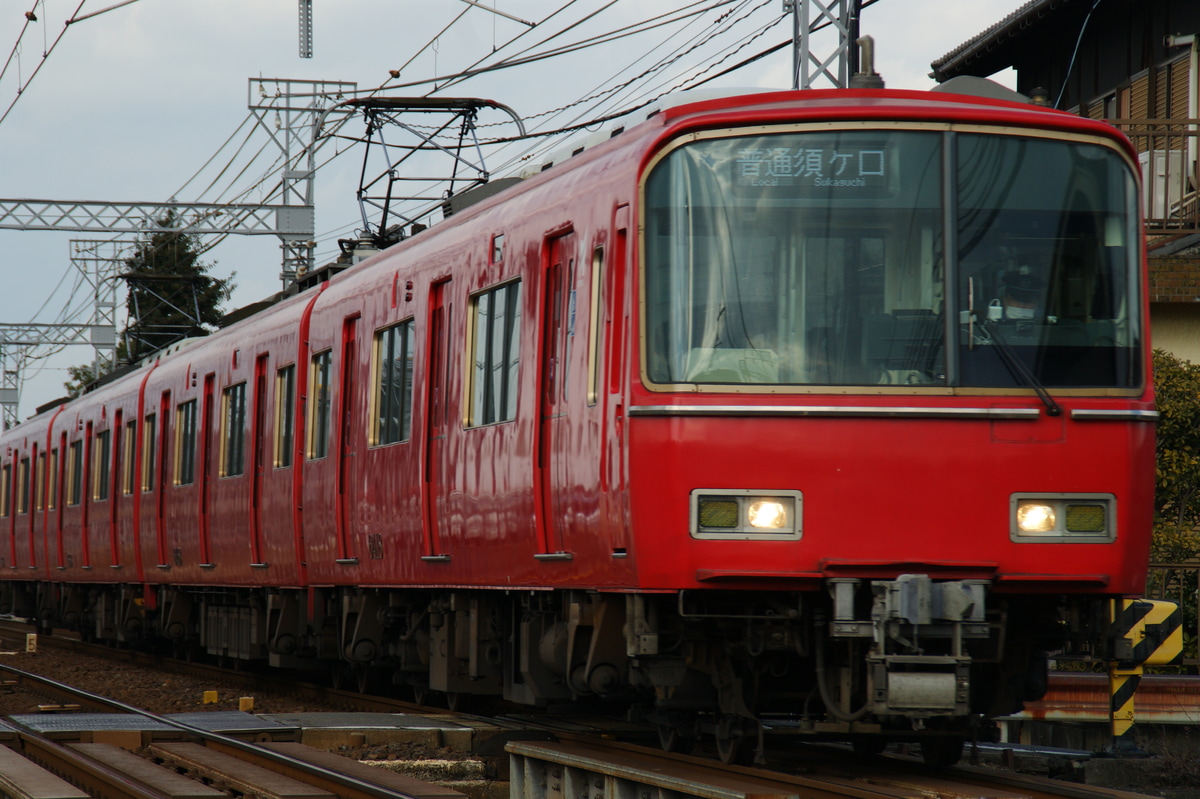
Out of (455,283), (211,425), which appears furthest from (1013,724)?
(211,425)

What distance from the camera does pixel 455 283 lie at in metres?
10.4

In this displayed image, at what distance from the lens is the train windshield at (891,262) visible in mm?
7254

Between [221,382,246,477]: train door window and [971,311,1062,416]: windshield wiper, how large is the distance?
367 inches

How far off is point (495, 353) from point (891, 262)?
9.59 feet

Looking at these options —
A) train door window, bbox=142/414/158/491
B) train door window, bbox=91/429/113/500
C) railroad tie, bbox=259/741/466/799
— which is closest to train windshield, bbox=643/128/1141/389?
railroad tie, bbox=259/741/466/799

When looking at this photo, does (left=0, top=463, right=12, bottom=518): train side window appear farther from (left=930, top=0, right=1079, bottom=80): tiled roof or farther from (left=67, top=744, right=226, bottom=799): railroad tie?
(left=67, top=744, right=226, bottom=799): railroad tie

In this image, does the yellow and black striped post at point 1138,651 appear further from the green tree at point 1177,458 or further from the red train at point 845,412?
the green tree at point 1177,458

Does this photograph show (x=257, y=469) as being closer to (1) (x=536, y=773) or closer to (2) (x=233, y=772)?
(2) (x=233, y=772)

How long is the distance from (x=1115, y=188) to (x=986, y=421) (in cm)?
123

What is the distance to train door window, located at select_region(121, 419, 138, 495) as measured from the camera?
20.3 metres

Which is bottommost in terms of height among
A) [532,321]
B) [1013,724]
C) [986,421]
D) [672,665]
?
[1013,724]

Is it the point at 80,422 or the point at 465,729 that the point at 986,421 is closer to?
the point at 465,729

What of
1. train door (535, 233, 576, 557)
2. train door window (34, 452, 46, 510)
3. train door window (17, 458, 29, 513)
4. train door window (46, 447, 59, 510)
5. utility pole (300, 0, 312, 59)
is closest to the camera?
train door (535, 233, 576, 557)

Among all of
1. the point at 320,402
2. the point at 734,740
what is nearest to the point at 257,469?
the point at 320,402
